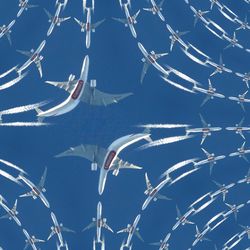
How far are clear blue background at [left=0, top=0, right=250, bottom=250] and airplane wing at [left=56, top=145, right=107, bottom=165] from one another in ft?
0.11

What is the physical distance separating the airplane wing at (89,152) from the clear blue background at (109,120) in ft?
0.11

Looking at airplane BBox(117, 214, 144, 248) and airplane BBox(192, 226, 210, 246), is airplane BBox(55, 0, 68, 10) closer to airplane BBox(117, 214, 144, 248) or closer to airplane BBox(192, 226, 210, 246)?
airplane BBox(117, 214, 144, 248)

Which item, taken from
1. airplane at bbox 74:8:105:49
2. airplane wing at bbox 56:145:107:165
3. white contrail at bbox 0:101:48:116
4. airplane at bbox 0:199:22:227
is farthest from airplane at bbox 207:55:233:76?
airplane at bbox 0:199:22:227

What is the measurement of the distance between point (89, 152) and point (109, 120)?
249 millimetres

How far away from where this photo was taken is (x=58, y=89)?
301 centimetres

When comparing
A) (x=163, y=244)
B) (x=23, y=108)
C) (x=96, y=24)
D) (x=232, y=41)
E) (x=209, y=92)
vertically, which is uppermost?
(x=96, y=24)

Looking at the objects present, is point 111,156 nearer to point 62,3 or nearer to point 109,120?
point 109,120

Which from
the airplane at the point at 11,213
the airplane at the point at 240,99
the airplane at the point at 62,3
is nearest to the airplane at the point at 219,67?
the airplane at the point at 240,99

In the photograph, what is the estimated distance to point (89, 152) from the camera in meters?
3.02

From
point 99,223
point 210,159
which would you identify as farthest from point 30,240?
point 210,159

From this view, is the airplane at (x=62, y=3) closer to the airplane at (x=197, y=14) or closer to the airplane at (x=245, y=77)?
the airplane at (x=197, y=14)

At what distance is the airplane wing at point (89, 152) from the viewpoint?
3.02 metres

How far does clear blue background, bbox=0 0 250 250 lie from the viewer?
301cm

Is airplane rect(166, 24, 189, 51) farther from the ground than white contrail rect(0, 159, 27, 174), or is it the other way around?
airplane rect(166, 24, 189, 51)
